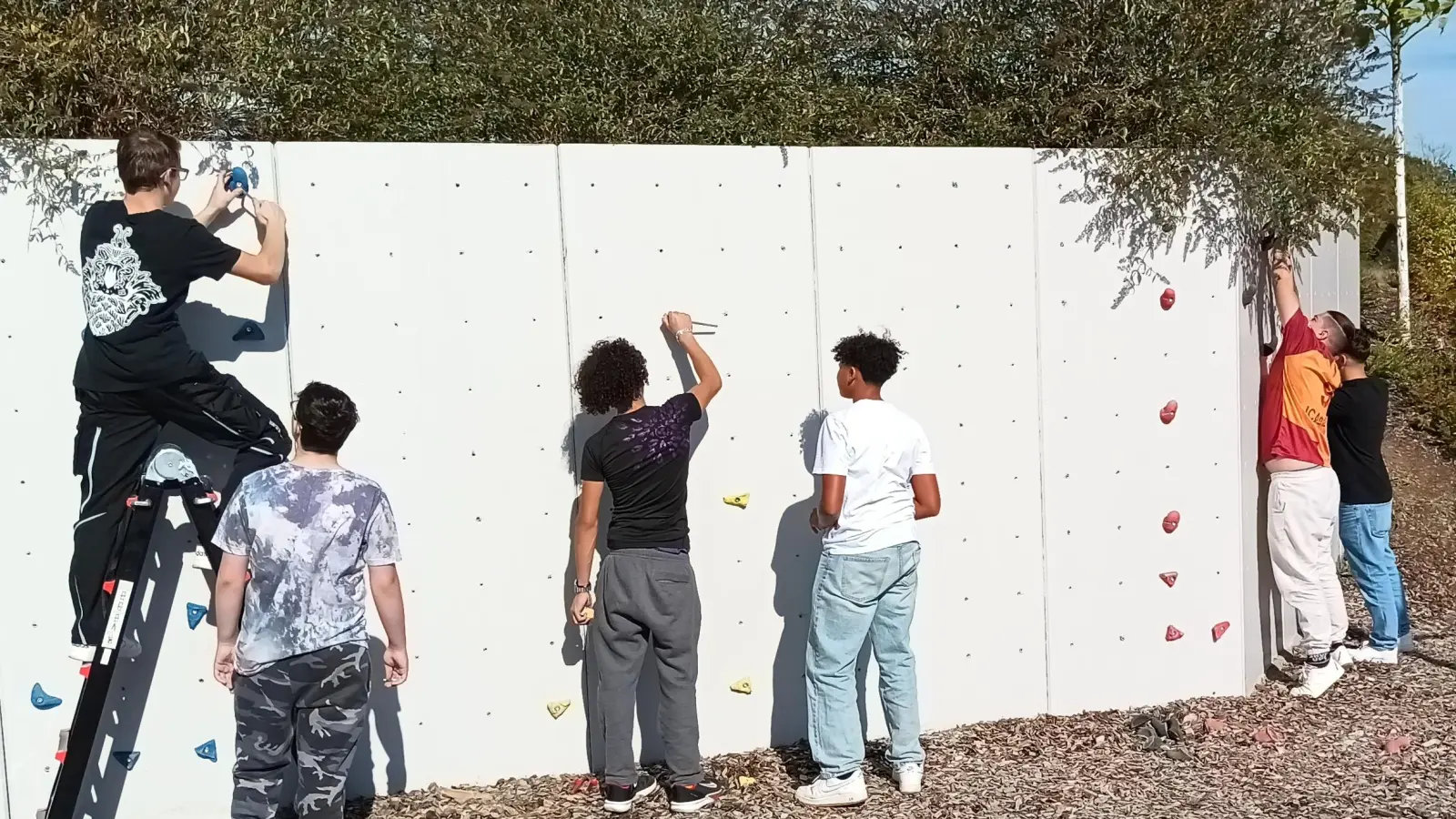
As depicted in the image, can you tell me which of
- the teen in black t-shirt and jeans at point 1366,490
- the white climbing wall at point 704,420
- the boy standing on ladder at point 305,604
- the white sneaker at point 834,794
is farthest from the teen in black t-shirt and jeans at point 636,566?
the teen in black t-shirt and jeans at point 1366,490

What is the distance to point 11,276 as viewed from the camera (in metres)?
3.75

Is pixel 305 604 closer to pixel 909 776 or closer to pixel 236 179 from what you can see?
pixel 236 179

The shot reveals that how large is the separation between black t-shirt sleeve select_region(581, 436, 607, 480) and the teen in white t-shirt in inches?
29.7

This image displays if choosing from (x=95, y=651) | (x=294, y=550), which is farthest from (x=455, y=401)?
(x=95, y=651)

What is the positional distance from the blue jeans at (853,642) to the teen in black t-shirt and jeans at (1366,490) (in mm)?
2542

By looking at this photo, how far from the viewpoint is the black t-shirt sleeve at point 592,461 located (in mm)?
3990

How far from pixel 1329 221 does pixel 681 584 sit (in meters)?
3.32

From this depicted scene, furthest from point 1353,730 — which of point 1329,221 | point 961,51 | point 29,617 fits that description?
point 29,617

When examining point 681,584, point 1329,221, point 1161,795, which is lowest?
point 1161,795

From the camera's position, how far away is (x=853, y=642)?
13.6 ft

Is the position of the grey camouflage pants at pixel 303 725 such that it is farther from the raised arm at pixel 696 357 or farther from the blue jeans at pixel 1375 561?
the blue jeans at pixel 1375 561

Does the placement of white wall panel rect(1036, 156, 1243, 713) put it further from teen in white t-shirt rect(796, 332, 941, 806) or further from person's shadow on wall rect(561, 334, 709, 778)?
person's shadow on wall rect(561, 334, 709, 778)

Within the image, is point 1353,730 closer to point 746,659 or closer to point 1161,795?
point 1161,795

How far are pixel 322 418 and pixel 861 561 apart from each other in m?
1.85
